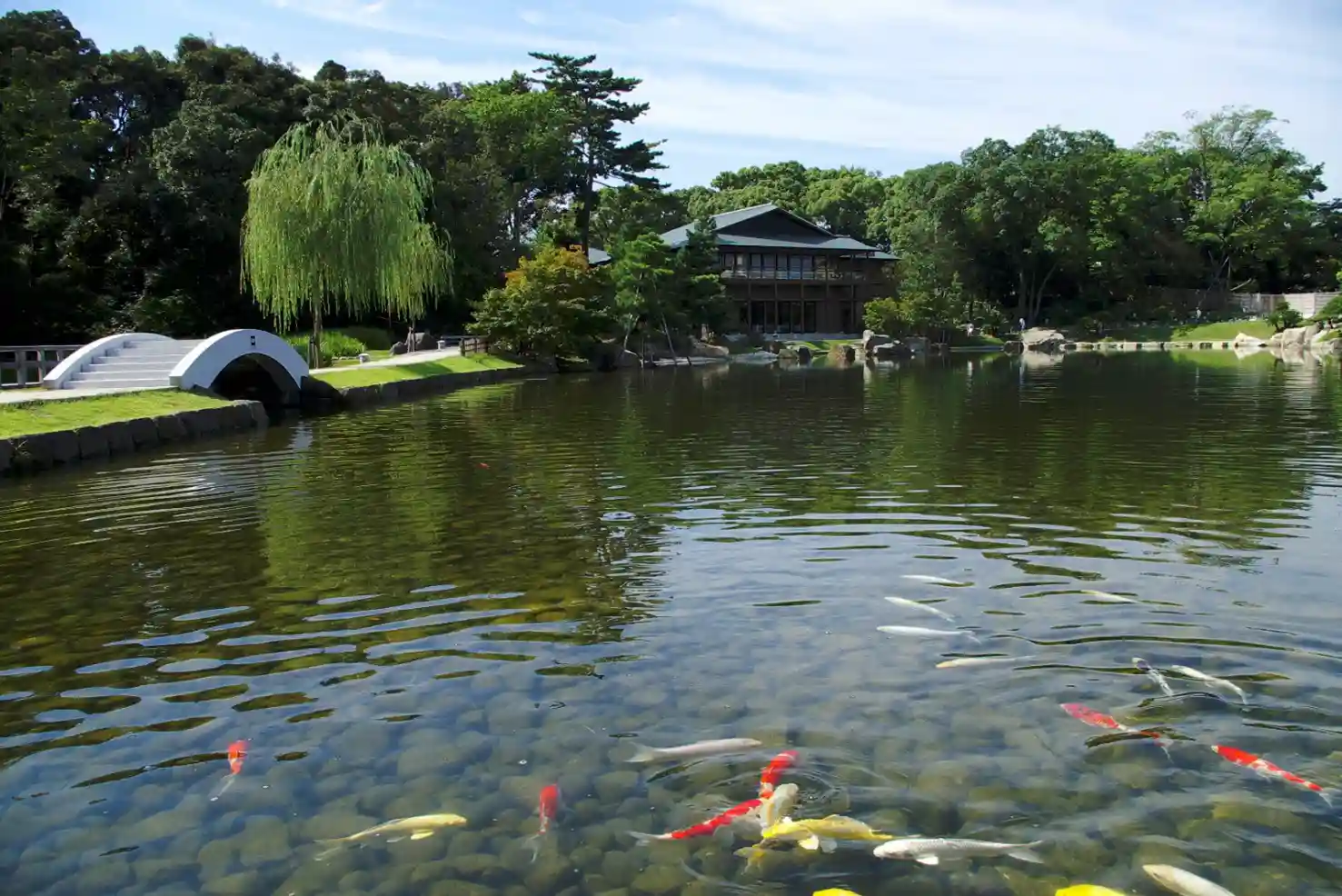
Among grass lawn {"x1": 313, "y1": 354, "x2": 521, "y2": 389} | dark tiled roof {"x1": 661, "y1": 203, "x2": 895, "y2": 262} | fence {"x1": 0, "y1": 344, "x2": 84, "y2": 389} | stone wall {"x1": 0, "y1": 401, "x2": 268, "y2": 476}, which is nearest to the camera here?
Answer: stone wall {"x1": 0, "y1": 401, "x2": 268, "y2": 476}

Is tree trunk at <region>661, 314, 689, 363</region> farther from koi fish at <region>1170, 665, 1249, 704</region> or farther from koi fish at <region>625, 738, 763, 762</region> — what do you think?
koi fish at <region>625, 738, 763, 762</region>

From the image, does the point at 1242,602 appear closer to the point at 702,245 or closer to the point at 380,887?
the point at 380,887

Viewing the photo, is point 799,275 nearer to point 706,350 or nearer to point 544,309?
point 706,350

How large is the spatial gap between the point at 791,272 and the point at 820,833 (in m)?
54.1

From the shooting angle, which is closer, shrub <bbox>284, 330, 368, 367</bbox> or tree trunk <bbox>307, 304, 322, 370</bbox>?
tree trunk <bbox>307, 304, 322, 370</bbox>

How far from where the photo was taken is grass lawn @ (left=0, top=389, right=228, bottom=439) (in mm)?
14539

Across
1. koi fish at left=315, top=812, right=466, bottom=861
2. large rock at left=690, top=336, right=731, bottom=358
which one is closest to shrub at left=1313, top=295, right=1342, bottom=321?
large rock at left=690, top=336, right=731, bottom=358

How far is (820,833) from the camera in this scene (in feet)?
13.0

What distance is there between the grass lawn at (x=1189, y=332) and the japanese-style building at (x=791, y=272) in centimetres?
1428

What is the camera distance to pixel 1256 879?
3.72 m

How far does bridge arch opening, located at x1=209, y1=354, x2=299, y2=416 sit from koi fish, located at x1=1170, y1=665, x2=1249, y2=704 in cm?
2008

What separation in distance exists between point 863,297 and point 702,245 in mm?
16509

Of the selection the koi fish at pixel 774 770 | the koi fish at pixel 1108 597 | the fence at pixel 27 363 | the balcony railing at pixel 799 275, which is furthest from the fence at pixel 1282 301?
the koi fish at pixel 774 770

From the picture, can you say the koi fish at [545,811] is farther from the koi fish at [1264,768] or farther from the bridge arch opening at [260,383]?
the bridge arch opening at [260,383]
